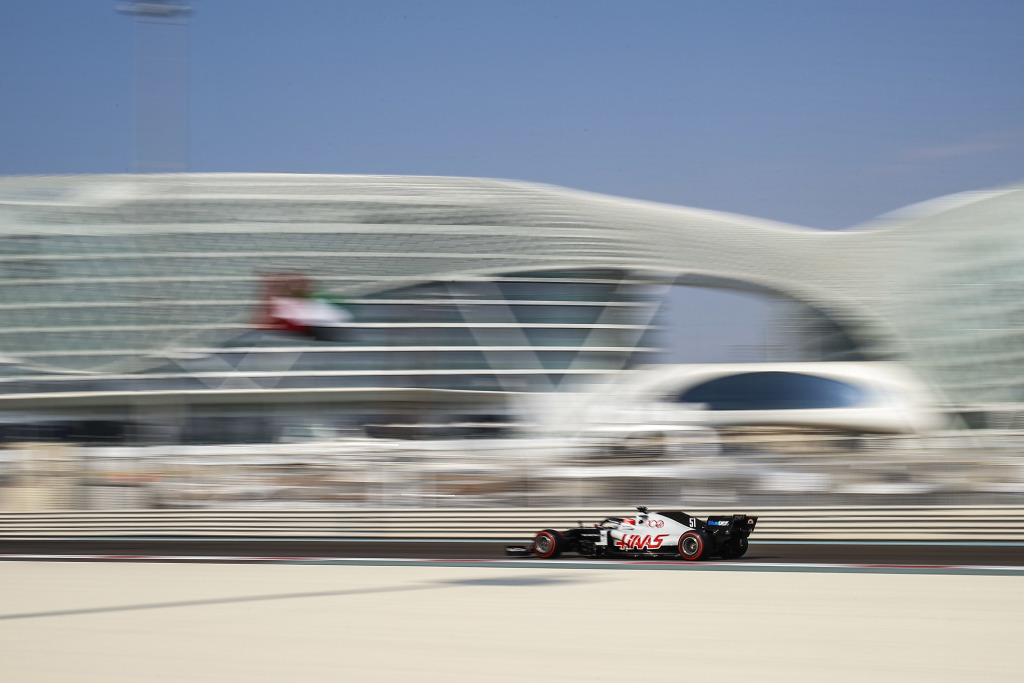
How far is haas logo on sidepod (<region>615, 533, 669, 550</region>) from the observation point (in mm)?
13438

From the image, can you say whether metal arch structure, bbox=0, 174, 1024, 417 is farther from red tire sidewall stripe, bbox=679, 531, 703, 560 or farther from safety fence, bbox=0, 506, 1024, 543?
red tire sidewall stripe, bbox=679, 531, 703, 560

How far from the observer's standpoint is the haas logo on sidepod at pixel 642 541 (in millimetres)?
13438

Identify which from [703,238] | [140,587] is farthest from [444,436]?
[140,587]

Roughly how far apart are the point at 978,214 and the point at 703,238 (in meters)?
13.4

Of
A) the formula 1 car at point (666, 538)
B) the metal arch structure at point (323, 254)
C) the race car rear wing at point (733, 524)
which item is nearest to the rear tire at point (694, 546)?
the formula 1 car at point (666, 538)

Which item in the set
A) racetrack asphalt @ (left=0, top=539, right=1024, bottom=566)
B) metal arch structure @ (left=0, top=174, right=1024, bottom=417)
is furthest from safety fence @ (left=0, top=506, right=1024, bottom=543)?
metal arch structure @ (left=0, top=174, right=1024, bottom=417)

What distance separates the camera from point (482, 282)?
55281 millimetres

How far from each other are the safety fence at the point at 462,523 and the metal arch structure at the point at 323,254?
110 ft

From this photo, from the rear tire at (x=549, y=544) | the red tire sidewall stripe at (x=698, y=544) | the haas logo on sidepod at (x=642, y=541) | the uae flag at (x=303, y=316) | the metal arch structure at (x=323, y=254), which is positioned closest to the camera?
the red tire sidewall stripe at (x=698, y=544)

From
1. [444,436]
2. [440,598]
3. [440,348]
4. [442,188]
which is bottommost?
[440,598]

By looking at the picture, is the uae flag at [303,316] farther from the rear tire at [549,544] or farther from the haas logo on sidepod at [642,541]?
the haas logo on sidepod at [642,541]

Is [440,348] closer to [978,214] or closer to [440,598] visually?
[978,214]

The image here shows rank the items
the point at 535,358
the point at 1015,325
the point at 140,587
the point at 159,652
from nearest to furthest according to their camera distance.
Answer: the point at 159,652 → the point at 140,587 → the point at 1015,325 → the point at 535,358

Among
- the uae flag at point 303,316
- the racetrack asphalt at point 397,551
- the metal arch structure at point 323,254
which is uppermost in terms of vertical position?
the metal arch structure at point 323,254
